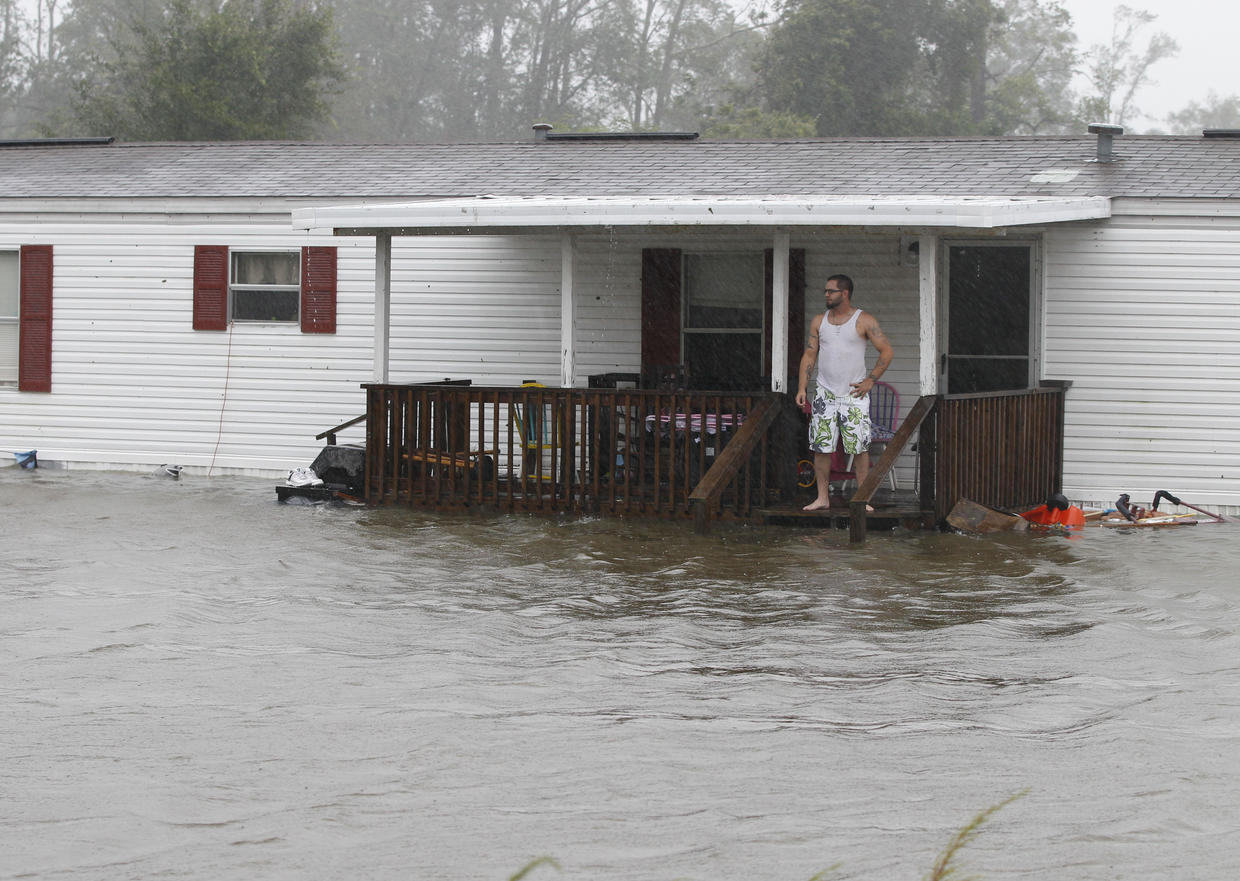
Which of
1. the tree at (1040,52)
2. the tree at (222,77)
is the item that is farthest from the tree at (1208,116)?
the tree at (222,77)

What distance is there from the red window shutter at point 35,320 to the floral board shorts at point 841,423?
819 centimetres

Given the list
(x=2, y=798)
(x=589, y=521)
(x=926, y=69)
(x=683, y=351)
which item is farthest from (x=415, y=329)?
(x=926, y=69)

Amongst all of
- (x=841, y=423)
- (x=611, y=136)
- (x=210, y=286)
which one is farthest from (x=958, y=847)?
(x=611, y=136)

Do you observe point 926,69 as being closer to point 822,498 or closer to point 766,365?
point 766,365

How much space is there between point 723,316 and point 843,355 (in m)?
3.32

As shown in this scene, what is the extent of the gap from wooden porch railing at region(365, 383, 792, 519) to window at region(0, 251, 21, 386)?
5.09m

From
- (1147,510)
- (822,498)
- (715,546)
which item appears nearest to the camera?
(715,546)

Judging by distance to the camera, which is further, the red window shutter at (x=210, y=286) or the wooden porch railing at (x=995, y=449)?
the red window shutter at (x=210, y=286)

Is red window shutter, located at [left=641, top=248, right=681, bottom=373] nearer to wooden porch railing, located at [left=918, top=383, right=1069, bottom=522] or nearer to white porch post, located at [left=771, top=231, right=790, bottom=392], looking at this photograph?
white porch post, located at [left=771, top=231, right=790, bottom=392]

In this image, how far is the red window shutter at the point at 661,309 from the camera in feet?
48.2

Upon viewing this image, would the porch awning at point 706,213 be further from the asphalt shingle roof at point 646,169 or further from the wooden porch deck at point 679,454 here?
the wooden porch deck at point 679,454

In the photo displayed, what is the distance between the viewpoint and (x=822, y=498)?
11.8 m

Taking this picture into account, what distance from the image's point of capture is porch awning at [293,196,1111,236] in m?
11.2

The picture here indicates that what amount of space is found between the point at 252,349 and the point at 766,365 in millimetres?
4881
